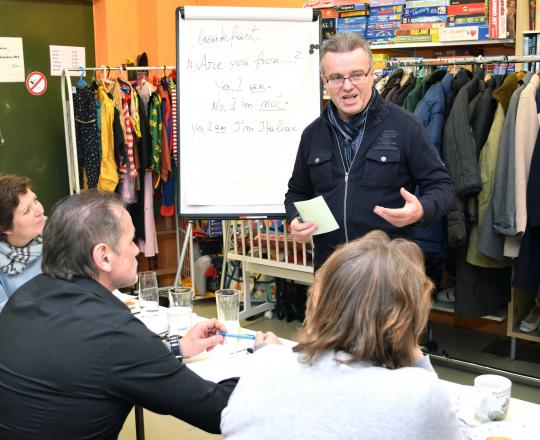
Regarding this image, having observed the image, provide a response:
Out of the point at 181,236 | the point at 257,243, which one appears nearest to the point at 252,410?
the point at 257,243

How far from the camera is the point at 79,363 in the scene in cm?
138

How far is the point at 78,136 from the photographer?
4.76 meters

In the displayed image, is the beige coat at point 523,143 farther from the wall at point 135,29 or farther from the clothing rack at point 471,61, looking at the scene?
the wall at point 135,29

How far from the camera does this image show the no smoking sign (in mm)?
5113

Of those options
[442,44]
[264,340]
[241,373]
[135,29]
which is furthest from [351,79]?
[135,29]

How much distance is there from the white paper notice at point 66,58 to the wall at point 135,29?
0.14 meters

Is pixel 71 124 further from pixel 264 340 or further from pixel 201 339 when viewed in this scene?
pixel 264 340

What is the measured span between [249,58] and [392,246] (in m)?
2.10

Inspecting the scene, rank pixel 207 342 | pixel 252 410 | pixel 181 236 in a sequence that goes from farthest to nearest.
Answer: pixel 181 236, pixel 207 342, pixel 252 410

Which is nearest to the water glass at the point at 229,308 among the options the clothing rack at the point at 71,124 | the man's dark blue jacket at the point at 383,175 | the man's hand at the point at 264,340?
the man's hand at the point at 264,340

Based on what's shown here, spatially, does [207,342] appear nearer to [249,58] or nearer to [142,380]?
[142,380]

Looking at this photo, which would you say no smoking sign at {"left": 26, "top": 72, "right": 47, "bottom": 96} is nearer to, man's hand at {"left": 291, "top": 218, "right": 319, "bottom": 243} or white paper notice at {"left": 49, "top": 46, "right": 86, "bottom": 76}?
white paper notice at {"left": 49, "top": 46, "right": 86, "bottom": 76}

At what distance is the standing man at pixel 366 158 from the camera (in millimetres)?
2289

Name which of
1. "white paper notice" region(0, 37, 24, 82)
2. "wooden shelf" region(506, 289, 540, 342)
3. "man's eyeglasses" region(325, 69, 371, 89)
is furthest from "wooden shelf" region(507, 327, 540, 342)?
"white paper notice" region(0, 37, 24, 82)
